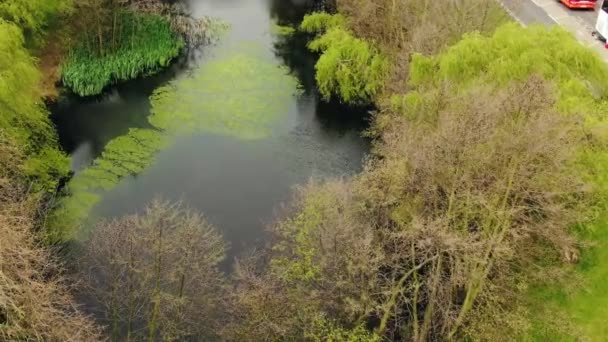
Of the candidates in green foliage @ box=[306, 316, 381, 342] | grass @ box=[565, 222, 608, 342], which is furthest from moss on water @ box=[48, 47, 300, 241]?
grass @ box=[565, 222, 608, 342]

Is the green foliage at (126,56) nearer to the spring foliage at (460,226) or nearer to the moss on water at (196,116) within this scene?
the moss on water at (196,116)

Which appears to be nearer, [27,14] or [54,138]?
[54,138]

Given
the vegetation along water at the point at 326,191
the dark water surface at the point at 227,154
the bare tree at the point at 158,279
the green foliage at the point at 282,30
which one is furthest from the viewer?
the green foliage at the point at 282,30

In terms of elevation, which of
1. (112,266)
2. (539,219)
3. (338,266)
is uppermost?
(539,219)

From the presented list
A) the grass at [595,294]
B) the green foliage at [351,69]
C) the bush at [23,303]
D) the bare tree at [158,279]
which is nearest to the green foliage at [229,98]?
the green foliage at [351,69]

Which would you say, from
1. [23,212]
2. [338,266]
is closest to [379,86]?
[338,266]

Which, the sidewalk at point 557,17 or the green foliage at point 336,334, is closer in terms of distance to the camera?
the green foliage at point 336,334

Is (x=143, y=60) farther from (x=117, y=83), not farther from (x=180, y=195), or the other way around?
(x=180, y=195)

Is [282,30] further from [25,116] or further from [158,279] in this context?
[158,279]
